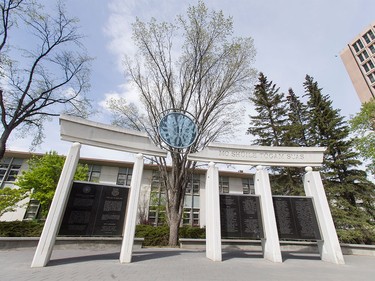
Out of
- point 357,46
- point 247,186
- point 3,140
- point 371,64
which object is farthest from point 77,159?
point 357,46

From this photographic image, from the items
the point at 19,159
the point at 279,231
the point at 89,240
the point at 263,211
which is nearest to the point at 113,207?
the point at 89,240

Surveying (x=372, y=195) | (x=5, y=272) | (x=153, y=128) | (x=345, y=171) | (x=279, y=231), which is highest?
(x=153, y=128)

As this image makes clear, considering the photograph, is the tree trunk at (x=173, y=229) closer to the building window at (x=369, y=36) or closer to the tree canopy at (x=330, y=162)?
the tree canopy at (x=330, y=162)

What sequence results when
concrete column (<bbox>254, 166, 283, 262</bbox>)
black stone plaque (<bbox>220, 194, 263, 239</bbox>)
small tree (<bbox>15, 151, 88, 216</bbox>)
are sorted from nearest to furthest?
concrete column (<bbox>254, 166, 283, 262</bbox>) → black stone plaque (<bbox>220, 194, 263, 239</bbox>) → small tree (<bbox>15, 151, 88, 216</bbox>)

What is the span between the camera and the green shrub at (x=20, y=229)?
1318 centimetres

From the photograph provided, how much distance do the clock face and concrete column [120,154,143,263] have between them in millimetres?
1887

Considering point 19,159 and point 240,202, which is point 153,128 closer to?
point 240,202

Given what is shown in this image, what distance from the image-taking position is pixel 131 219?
6.14 meters

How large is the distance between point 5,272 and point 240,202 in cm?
690

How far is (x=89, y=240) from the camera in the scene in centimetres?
915

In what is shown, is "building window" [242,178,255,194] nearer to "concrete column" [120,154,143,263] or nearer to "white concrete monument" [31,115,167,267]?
"white concrete monument" [31,115,167,267]

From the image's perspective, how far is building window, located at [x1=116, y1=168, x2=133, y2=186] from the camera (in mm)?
23222

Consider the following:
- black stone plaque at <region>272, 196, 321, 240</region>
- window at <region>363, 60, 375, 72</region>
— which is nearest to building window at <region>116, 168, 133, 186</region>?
black stone plaque at <region>272, 196, 321, 240</region>

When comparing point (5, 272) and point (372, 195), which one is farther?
point (372, 195)
